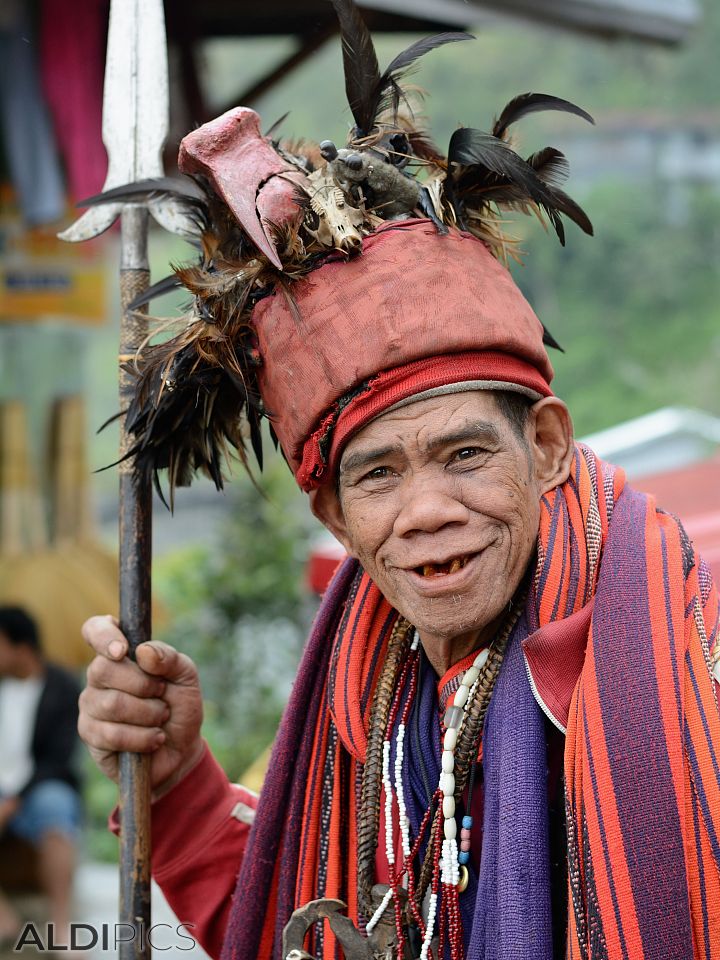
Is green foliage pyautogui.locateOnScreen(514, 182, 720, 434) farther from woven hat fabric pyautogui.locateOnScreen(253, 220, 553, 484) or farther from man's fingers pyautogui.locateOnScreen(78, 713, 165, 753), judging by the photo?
woven hat fabric pyautogui.locateOnScreen(253, 220, 553, 484)

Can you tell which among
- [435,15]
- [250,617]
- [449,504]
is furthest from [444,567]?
[250,617]

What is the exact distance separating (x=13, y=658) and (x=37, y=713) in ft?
0.99

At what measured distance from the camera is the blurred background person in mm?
5543

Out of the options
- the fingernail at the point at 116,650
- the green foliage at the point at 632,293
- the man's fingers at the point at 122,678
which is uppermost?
the green foliage at the point at 632,293

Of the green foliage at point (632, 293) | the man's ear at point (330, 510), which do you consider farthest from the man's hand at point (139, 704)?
the green foliage at point (632, 293)

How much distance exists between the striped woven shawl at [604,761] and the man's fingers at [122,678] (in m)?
0.38

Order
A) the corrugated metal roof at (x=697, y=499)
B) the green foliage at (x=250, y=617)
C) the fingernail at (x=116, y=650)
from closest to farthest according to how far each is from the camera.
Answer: the fingernail at (x=116, y=650) → the corrugated metal roof at (x=697, y=499) → the green foliage at (x=250, y=617)

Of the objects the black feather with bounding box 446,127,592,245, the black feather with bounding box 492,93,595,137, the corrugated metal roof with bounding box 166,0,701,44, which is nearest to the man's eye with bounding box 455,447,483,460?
the black feather with bounding box 446,127,592,245

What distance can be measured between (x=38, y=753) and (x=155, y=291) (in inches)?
159

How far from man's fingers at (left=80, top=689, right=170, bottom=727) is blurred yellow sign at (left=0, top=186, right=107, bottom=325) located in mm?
3861

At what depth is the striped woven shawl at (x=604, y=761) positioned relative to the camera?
1491mm

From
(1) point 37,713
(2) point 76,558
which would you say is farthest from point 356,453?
(2) point 76,558

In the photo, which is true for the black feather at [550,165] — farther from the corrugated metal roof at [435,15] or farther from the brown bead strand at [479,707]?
the corrugated metal roof at [435,15]

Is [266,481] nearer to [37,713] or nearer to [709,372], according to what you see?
[37,713]
